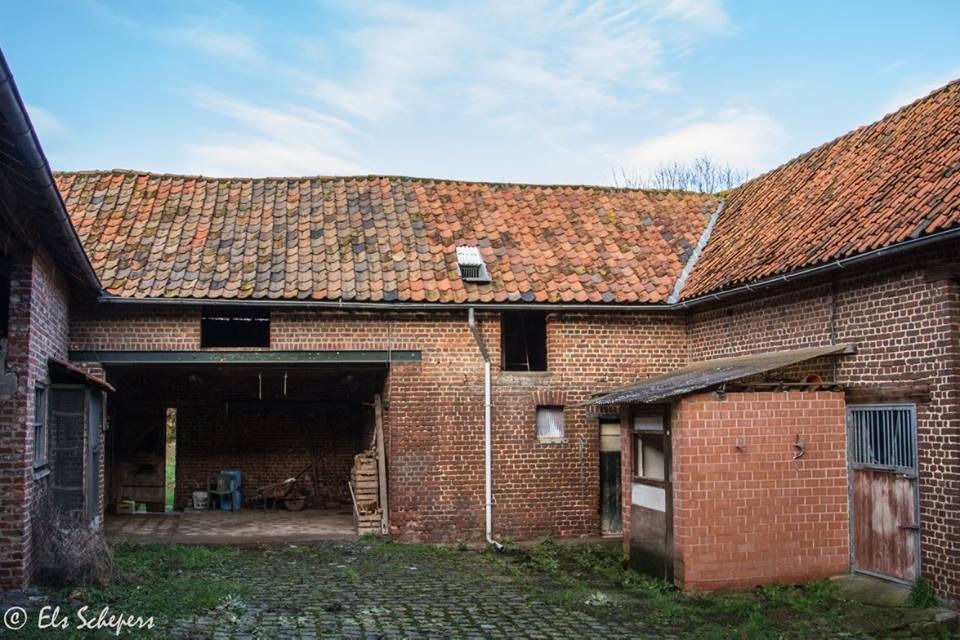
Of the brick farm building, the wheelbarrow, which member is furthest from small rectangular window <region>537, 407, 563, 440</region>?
the wheelbarrow

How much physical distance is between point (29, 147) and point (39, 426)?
5.86 metres

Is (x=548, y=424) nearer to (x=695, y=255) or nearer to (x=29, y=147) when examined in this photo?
(x=695, y=255)

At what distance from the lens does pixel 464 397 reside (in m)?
16.5

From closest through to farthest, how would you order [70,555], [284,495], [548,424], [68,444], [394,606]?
[394,606] → [70,555] → [68,444] → [548,424] → [284,495]

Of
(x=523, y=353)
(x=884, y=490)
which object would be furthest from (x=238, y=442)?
(x=884, y=490)

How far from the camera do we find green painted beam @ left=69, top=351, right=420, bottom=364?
15.7 m

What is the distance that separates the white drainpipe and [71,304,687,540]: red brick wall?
10cm

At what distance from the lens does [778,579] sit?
11.9m

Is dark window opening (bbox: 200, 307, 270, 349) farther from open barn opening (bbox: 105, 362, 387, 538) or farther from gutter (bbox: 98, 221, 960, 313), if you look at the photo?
Result: gutter (bbox: 98, 221, 960, 313)

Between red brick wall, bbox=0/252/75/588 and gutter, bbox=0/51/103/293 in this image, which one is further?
red brick wall, bbox=0/252/75/588

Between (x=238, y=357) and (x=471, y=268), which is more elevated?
(x=471, y=268)

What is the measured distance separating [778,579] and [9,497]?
9101mm

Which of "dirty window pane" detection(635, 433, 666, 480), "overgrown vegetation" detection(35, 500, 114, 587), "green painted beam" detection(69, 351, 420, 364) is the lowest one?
"overgrown vegetation" detection(35, 500, 114, 587)

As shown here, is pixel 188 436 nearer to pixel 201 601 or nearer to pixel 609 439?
pixel 609 439
